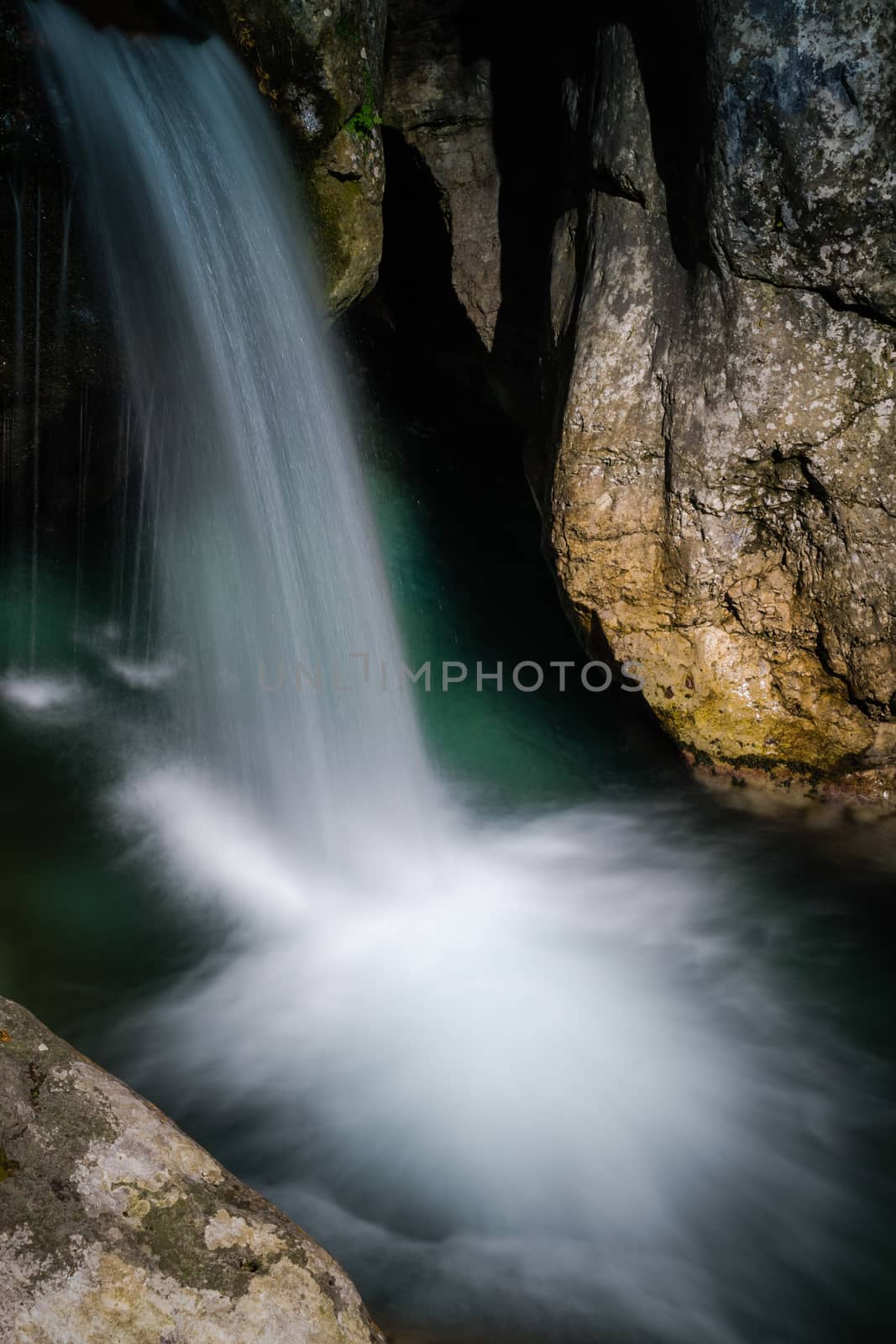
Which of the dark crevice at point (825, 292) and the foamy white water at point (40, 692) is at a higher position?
the dark crevice at point (825, 292)

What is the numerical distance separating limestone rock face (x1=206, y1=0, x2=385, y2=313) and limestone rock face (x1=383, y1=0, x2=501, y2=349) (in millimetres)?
449

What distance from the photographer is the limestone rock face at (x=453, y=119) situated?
5.53 metres

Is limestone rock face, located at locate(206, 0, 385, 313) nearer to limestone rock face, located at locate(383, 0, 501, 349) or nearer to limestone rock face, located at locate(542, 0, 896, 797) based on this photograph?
limestone rock face, located at locate(383, 0, 501, 349)

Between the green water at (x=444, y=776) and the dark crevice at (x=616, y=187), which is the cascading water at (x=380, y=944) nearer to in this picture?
the green water at (x=444, y=776)

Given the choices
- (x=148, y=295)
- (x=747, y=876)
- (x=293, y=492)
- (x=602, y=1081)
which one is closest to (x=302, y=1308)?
(x=602, y=1081)

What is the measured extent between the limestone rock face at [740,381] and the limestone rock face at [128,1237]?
146 inches

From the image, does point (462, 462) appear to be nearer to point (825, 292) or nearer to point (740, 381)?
point (740, 381)

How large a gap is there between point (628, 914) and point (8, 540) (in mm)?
5798

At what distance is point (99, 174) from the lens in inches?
164

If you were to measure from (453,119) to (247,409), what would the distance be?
2599mm

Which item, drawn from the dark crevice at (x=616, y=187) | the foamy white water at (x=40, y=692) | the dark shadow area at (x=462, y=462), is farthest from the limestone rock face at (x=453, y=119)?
the foamy white water at (x=40, y=692)

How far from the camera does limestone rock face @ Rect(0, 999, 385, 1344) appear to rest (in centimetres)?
148

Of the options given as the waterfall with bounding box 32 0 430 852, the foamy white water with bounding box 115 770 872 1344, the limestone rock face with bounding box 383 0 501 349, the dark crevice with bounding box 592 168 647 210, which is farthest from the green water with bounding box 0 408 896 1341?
the dark crevice with bounding box 592 168 647 210

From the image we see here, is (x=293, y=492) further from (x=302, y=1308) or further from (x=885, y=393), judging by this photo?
(x=302, y=1308)
